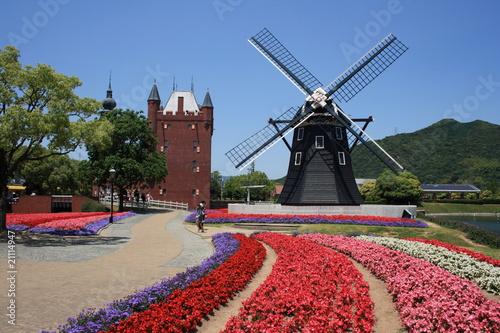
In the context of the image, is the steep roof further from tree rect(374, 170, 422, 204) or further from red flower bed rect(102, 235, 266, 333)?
red flower bed rect(102, 235, 266, 333)

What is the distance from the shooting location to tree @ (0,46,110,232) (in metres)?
18.3

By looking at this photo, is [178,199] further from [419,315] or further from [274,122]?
[419,315]

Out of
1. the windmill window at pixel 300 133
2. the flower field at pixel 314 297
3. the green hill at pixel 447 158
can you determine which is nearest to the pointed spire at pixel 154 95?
the windmill window at pixel 300 133

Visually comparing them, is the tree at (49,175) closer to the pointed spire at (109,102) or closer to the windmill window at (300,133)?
the pointed spire at (109,102)

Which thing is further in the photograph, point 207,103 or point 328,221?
point 207,103

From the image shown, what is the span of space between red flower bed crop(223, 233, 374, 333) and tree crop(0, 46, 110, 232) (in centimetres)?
1290

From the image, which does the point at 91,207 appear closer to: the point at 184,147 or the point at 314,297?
the point at 184,147

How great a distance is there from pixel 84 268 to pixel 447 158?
166049 mm

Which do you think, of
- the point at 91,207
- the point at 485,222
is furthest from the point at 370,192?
the point at 91,207

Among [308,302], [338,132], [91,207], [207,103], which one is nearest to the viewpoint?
[308,302]

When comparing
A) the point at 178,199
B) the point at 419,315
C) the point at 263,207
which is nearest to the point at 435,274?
the point at 419,315

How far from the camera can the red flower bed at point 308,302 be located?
25.7 feet

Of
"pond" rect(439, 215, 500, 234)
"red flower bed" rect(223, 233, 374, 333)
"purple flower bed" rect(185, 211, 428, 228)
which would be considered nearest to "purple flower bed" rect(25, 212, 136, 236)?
"purple flower bed" rect(185, 211, 428, 228)

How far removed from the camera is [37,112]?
18.6 m
